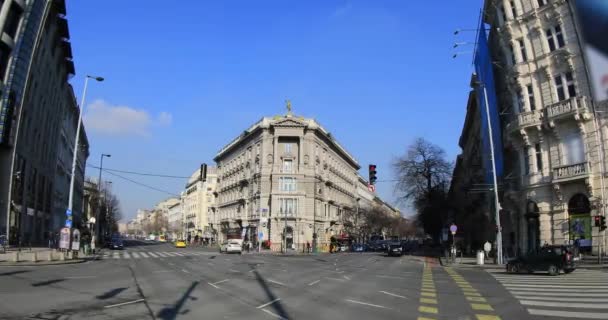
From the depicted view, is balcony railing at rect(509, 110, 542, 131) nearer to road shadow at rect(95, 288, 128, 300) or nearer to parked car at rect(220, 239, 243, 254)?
road shadow at rect(95, 288, 128, 300)

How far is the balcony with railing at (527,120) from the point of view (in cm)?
3609

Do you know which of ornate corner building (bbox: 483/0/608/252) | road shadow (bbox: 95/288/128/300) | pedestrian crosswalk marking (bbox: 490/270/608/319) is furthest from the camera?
ornate corner building (bbox: 483/0/608/252)

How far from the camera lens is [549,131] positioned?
3569 centimetres

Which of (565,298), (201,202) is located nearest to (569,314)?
(565,298)

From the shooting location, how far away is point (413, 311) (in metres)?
12.3

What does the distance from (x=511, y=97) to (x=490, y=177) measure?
29.4 feet

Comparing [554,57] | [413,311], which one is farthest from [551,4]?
[413,311]

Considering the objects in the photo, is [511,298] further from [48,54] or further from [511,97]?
[48,54]

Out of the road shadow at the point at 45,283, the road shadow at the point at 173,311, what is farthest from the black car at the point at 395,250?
the road shadow at the point at 173,311

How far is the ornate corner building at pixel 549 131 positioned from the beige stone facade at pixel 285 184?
43310 mm

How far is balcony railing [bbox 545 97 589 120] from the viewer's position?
3272cm

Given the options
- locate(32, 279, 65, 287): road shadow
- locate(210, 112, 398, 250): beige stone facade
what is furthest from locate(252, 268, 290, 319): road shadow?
locate(210, 112, 398, 250): beige stone facade

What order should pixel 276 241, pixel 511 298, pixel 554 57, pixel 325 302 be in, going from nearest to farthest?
pixel 325 302, pixel 511 298, pixel 554 57, pixel 276 241

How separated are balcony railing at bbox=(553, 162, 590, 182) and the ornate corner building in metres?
0.06
